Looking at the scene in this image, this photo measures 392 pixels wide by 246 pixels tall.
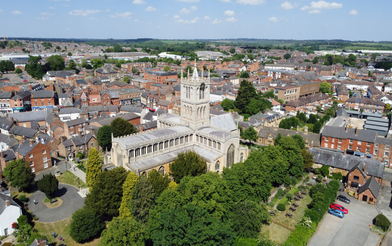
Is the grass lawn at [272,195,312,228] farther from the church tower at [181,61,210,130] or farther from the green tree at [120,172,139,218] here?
the church tower at [181,61,210,130]

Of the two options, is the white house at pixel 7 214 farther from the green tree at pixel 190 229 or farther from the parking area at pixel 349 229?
the parking area at pixel 349 229

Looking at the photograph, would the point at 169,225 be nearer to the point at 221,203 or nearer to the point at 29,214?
the point at 221,203

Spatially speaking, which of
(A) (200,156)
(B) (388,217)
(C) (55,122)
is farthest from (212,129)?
(C) (55,122)

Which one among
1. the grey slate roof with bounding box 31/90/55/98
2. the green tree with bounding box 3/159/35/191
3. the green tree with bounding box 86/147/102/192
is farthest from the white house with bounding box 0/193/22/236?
the grey slate roof with bounding box 31/90/55/98

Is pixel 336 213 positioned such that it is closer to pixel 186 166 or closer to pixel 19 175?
pixel 186 166

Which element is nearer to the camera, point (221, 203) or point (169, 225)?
point (169, 225)

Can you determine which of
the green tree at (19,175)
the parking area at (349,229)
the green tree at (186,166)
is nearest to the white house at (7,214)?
the green tree at (19,175)
